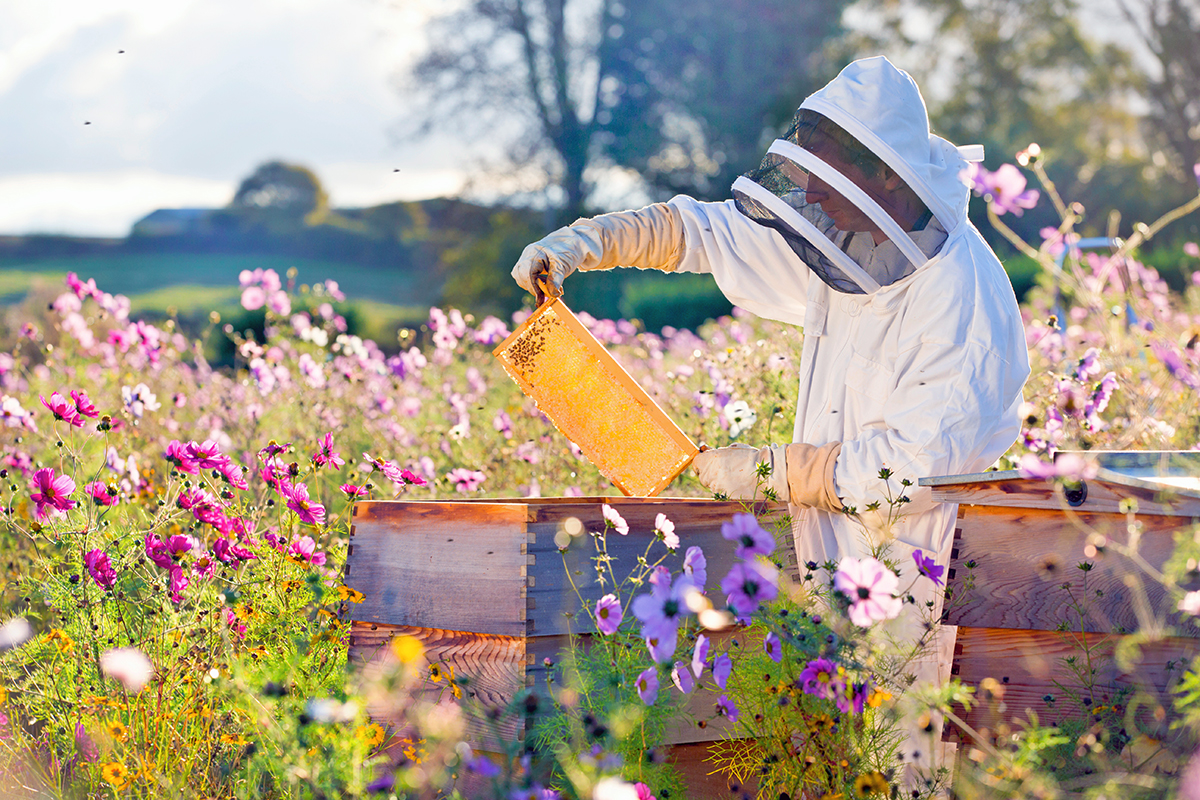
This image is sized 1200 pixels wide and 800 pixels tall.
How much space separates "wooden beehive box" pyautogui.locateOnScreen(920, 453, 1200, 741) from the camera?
205 cm

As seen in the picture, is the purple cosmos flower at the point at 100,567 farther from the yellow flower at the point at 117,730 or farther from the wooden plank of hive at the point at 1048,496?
the wooden plank of hive at the point at 1048,496

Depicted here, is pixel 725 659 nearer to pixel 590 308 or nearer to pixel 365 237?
pixel 590 308

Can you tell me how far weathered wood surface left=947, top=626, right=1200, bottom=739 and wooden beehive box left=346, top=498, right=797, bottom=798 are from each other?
0.52 meters

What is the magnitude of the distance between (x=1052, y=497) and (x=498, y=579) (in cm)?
127

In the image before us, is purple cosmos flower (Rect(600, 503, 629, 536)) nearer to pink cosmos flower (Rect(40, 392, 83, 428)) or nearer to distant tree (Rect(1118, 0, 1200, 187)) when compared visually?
pink cosmos flower (Rect(40, 392, 83, 428))

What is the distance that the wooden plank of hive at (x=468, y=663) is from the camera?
213 cm

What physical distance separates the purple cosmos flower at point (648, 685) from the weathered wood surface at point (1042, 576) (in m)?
0.76

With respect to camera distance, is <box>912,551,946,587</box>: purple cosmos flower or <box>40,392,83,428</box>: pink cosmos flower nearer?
<box>912,551,946,587</box>: purple cosmos flower

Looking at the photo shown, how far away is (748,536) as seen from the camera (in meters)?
1.64

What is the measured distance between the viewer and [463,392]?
246 inches

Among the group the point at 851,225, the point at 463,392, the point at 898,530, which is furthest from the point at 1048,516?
the point at 463,392

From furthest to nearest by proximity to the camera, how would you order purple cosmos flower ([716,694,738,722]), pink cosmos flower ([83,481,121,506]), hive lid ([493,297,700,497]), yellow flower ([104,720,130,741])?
hive lid ([493,297,700,497]), pink cosmos flower ([83,481,121,506]), yellow flower ([104,720,130,741]), purple cosmos flower ([716,694,738,722])

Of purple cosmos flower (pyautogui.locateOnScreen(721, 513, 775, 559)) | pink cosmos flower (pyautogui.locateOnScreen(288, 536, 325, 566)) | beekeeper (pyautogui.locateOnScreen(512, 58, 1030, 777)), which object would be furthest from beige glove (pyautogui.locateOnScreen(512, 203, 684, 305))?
purple cosmos flower (pyautogui.locateOnScreen(721, 513, 775, 559))

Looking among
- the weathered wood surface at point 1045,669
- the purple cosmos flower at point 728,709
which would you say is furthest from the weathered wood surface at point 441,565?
the weathered wood surface at point 1045,669
